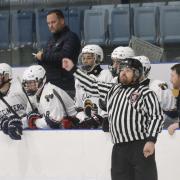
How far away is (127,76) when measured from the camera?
12.5ft

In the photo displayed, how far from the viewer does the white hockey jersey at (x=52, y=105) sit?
15.7ft

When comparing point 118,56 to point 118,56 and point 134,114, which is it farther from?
point 134,114

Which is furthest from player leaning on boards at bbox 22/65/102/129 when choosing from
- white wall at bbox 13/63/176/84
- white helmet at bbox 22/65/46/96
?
white wall at bbox 13/63/176/84

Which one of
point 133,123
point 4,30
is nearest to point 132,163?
point 133,123

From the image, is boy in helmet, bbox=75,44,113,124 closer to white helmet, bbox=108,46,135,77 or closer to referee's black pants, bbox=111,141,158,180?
white helmet, bbox=108,46,135,77

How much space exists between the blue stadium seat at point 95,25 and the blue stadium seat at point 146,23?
30 centimetres

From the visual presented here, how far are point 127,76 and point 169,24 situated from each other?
260 centimetres

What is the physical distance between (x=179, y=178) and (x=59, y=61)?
1396 mm

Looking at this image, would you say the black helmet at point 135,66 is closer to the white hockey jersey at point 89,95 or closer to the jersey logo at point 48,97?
the jersey logo at point 48,97

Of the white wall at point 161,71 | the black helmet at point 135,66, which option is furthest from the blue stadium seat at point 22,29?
the black helmet at point 135,66

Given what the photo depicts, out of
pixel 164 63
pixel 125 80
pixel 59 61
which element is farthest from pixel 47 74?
pixel 125 80

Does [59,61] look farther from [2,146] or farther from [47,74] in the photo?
[2,146]

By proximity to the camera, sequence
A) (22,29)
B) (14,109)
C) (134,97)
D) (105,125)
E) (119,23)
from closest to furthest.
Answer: (134,97) < (105,125) < (14,109) < (119,23) < (22,29)

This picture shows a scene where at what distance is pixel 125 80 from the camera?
12.5ft
